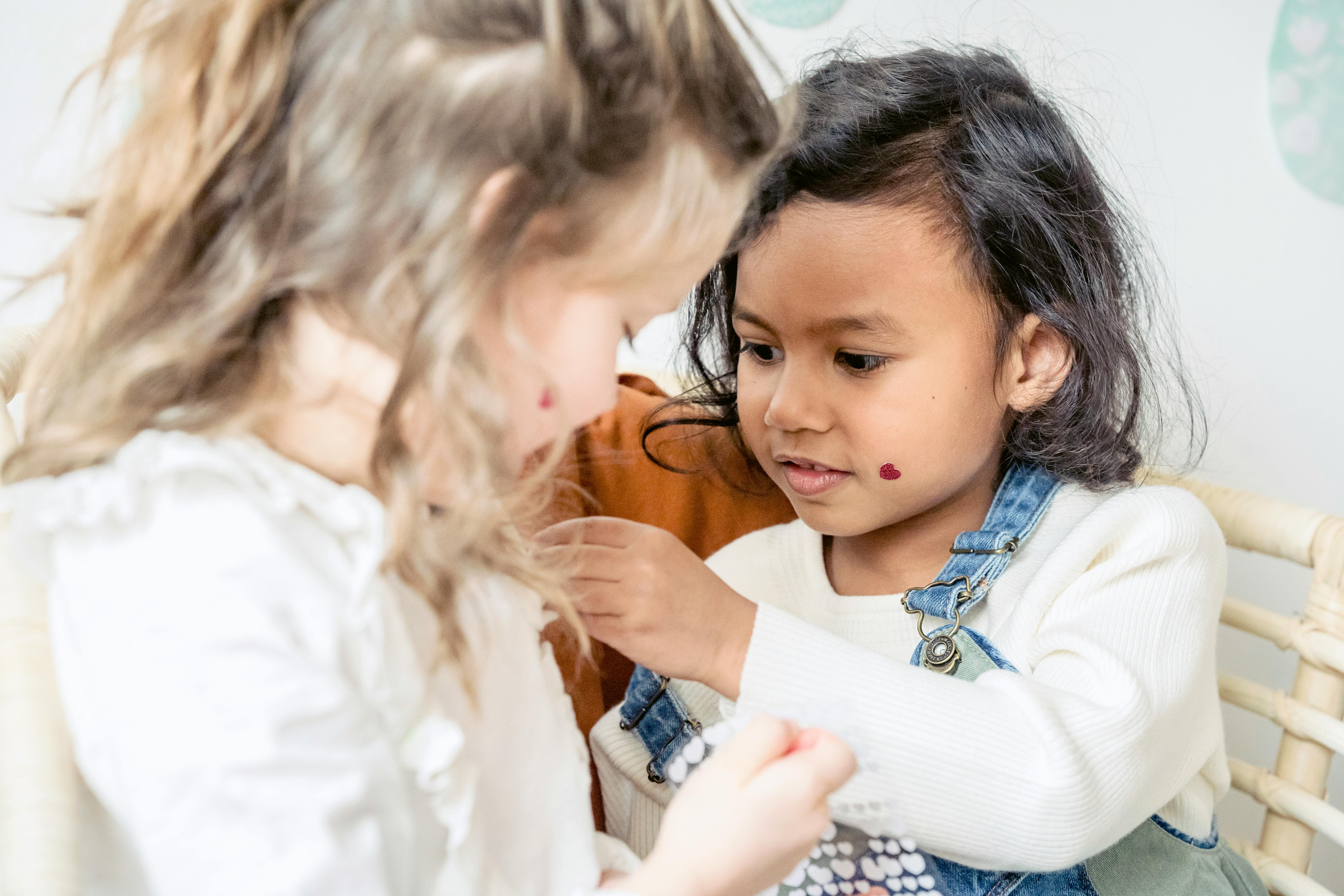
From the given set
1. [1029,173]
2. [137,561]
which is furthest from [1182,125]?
[137,561]

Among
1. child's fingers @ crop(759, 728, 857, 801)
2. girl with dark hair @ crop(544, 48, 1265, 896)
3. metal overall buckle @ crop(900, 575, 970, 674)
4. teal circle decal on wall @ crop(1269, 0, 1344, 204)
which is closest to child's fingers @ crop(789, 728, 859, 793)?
child's fingers @ crop(759, 728, 857, 801)

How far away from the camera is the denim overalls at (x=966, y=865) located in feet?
2.09

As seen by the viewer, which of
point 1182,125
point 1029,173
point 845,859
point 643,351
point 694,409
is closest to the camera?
point 845,859

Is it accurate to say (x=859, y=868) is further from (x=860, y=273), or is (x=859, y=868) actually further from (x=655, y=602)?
(x=860, y=273)

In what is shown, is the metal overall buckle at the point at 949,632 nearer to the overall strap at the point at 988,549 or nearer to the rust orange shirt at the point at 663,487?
the overall strap at the point at 988,549

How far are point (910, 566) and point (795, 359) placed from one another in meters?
0.20

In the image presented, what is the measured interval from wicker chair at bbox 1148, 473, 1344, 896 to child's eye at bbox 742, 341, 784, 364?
13.3 inches

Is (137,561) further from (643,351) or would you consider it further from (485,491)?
(643,351)

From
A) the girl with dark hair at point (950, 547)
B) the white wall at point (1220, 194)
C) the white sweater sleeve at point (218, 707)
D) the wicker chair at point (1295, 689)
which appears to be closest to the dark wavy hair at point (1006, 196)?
the girl with dark hair at point (950, 547)

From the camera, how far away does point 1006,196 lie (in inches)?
28.7

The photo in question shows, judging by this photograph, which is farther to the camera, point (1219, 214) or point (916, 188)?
point (1219, 214)

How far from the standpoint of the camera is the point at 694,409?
96 cm

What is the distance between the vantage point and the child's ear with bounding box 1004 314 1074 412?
0.76 m

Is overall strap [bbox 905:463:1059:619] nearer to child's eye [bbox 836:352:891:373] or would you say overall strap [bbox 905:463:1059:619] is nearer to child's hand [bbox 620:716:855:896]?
child's eye [bbox 836:352:891:373]
